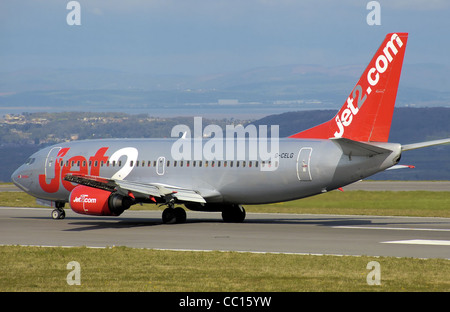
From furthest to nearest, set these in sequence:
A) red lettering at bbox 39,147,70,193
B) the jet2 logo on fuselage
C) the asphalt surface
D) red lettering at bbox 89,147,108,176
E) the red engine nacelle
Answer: the asphalt surface < red lettering at bbox 39,147,70,193 < red lettering at bbox 89,147,108,176 < the jet2 logo on fuselage < the red engine nacelle

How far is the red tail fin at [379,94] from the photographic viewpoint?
33594 mm

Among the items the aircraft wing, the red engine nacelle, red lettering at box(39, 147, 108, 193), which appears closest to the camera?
the aircraft wing

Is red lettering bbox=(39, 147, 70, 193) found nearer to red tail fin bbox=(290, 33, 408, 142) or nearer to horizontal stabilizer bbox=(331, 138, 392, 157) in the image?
horizontal stabilizer bbox=(331, 138, 392, 157)

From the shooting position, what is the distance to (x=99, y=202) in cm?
3550

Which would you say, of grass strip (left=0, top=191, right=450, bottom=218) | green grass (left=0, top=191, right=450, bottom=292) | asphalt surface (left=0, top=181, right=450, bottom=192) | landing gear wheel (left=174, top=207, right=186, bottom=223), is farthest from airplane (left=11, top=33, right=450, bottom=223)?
asphalt surface (left=0, top=181, right=450, bottom=192)

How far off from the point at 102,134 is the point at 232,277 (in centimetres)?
15057

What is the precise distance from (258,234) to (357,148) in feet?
19.1

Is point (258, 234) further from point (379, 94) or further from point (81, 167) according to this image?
point (81, 167)

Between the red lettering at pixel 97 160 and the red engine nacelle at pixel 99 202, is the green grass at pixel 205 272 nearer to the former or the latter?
the red engine nacelle at pixel 99 202

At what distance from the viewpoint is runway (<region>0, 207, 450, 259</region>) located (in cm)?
2677

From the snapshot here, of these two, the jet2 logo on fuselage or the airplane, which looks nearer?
the airplane

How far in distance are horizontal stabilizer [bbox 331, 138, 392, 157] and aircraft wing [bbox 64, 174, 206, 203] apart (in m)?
7.59

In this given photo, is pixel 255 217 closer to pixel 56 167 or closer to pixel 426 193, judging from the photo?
pixel 56 167

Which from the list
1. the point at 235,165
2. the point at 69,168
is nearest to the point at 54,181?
the point at 69,168
